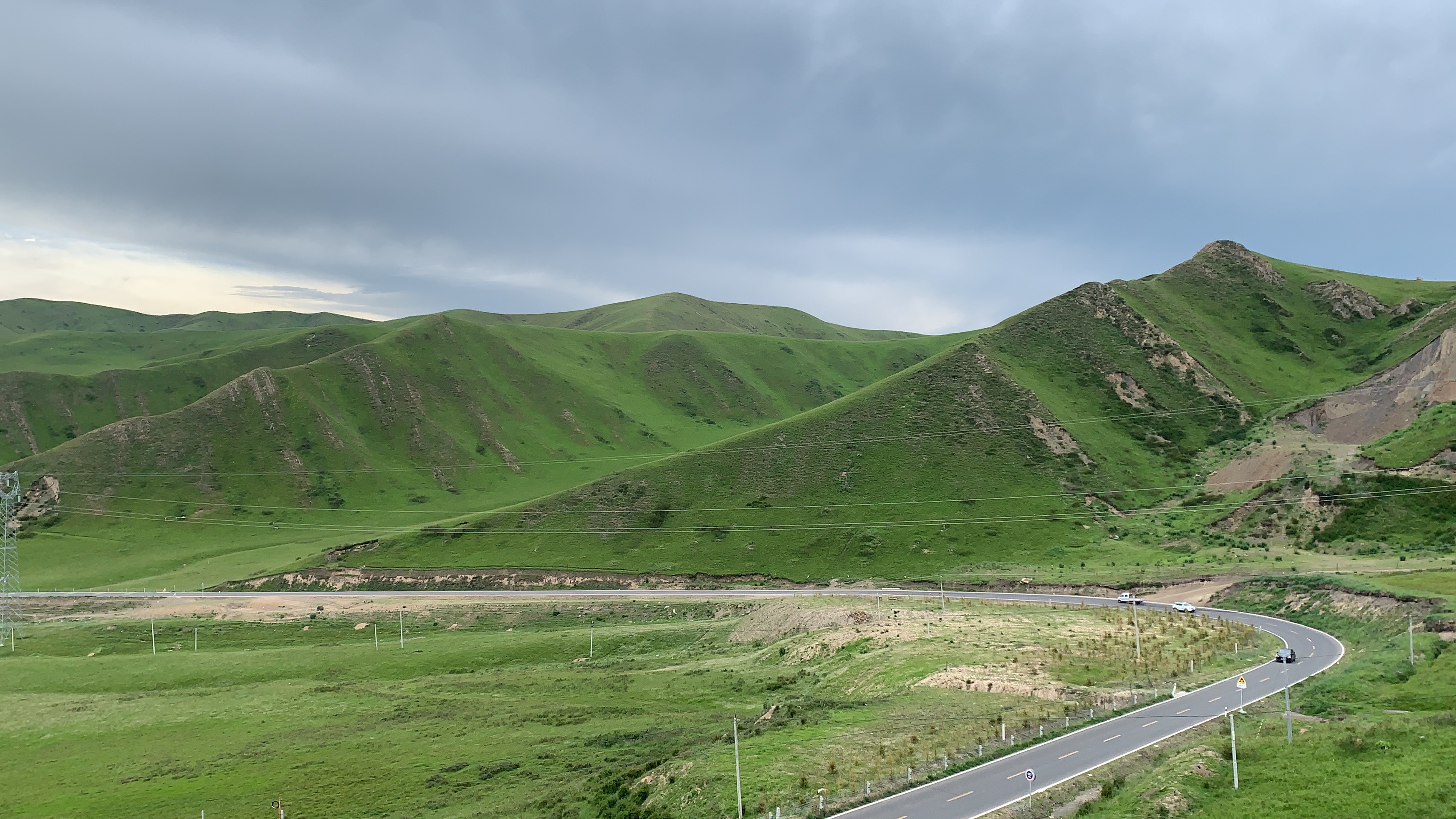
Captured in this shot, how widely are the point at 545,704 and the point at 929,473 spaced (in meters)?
82.0

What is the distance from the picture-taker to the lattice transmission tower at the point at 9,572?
293ft

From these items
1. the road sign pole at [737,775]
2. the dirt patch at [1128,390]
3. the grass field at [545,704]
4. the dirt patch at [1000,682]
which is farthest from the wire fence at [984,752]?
the dirt patch at [1128,390]

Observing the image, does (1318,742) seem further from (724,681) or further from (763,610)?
(763,610)

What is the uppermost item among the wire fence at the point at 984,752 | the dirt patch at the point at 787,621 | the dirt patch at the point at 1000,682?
the wire fence at the point at 984,752

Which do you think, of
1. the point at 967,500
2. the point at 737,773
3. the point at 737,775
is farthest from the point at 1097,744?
the point at 967,500

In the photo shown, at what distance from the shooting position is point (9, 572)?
115188 millimetres

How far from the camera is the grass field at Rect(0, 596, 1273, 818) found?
39.3m

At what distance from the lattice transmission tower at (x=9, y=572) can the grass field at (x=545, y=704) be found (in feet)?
17.1

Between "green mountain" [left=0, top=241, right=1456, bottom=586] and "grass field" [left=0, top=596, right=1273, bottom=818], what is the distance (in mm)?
30501

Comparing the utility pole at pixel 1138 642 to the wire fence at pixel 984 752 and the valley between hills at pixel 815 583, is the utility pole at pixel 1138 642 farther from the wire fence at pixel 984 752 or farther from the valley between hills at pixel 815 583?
the wire fence at pixel 984 752

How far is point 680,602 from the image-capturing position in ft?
316

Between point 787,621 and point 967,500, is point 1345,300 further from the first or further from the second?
point 787,621

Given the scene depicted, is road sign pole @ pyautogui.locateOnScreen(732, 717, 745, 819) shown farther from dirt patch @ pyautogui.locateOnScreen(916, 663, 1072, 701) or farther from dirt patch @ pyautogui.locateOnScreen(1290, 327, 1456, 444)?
dirt patch @ pyautogui.locateOnScreen(1290, 327, 1456, 444)

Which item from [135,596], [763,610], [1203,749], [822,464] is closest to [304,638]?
[135,596]
